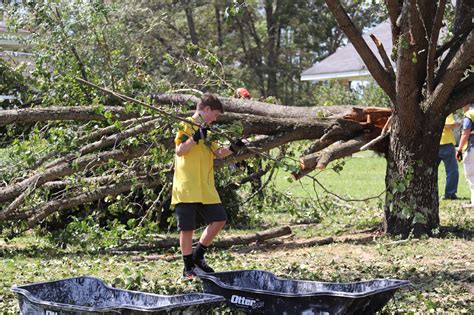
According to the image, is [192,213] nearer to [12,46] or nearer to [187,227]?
[187,227]

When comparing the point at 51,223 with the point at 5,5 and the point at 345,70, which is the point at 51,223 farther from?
the point at 345,70

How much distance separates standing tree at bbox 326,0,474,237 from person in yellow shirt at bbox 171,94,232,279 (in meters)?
2.28

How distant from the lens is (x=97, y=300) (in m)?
5.46

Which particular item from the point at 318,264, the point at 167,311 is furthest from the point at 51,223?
the point at 167,311

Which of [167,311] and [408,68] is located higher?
[408,68]

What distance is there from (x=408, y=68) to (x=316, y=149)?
1343 millimetres

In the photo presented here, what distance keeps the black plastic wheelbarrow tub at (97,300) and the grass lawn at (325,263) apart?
2.78 feet

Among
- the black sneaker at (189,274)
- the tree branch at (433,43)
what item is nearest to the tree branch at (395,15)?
the tree branch at (433,43)

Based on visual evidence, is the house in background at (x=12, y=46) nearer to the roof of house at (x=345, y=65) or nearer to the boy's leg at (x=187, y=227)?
the boy's leg at (x=187, y=227)

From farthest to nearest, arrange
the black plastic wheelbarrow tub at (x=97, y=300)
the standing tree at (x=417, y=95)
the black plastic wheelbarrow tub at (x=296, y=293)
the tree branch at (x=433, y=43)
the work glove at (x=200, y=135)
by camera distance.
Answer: the standing tree at (x=417, y=95), the tree branch at (x=433, y=43), the work glove at (x=200, y=135), the black plastic wheelbarrow tub at (x=296, y=293), the black plastic wheelbarrow tub at (x=97, y=300)

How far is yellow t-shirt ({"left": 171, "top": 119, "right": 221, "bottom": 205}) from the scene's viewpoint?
7090mm

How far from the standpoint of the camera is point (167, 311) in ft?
15.1

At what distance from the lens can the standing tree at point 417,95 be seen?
8680mm

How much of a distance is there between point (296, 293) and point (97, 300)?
4.24ft
